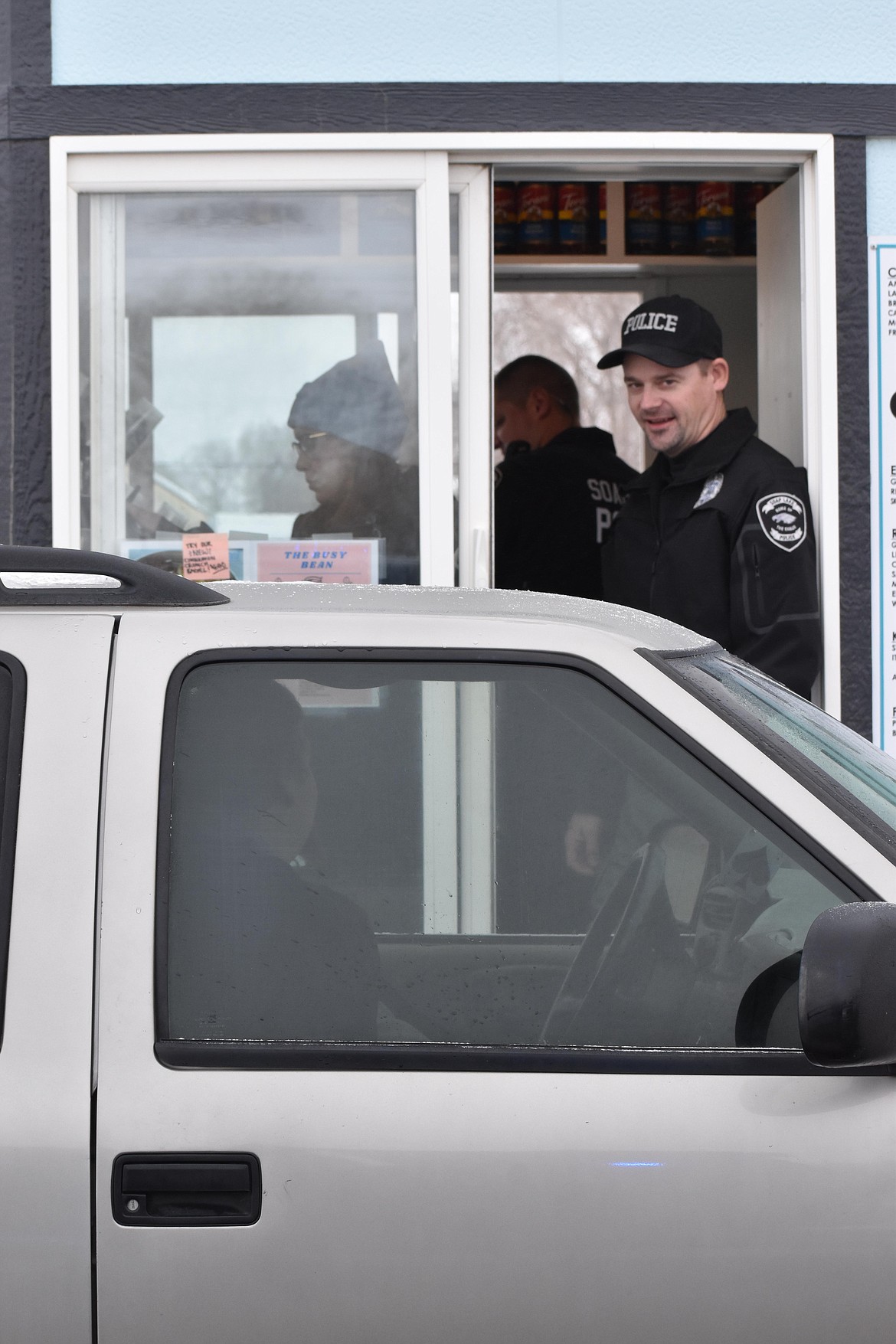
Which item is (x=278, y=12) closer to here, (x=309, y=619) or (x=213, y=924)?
(x=309, y=619)

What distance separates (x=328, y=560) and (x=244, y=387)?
1.95ft

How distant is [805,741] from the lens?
84.8 inches

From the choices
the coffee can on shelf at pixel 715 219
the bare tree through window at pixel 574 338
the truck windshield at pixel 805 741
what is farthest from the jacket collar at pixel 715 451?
the bare tree through window at pixel 574 338

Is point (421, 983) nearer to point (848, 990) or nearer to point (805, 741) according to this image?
point (848, 990)

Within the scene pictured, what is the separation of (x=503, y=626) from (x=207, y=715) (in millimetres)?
407

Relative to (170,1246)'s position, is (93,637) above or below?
above

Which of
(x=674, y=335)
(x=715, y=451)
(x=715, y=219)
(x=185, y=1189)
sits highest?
(x=715, y=219)

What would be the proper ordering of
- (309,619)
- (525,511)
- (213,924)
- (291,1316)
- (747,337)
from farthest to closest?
(747,337) < (525,511) < (309,619) < (213,924) < (291,1316)

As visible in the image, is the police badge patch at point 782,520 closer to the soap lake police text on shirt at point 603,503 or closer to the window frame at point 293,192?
the window frame at point 293,192

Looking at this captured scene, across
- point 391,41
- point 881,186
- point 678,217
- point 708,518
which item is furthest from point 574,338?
point 708,518

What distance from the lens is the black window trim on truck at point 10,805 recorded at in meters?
1.87

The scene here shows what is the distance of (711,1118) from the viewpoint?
1813 mm

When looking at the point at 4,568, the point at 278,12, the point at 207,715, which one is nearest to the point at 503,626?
the point at 207,715

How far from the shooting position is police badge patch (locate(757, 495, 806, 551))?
173 inches
